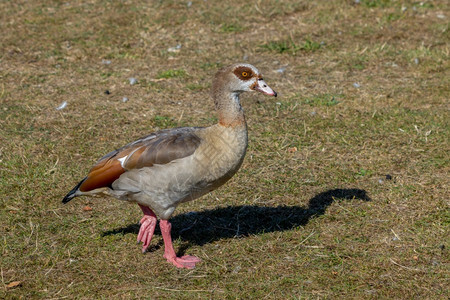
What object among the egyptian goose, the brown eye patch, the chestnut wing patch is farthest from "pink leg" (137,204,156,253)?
the brown eye patch

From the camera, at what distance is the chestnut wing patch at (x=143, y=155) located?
563 cm

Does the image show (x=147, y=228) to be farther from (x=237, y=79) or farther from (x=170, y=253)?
(x=237, y=79)

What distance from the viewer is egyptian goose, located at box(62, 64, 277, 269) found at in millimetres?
5574

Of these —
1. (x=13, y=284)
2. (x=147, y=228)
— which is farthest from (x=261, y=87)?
(x=13, y=284)

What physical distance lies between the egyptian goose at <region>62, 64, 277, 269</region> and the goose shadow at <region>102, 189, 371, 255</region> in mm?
512

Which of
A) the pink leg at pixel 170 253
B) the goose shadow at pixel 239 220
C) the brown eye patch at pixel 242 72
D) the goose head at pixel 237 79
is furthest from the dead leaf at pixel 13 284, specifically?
the brown eye patch at pixel 242 72

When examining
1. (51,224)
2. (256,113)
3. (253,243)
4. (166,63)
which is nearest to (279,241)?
(253,243)

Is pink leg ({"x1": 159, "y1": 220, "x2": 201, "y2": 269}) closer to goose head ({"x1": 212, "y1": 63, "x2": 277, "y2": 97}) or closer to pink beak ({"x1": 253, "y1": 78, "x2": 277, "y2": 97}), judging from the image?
goose head ({"x1": 212, "y1": 63, "x2": 277, "y2": 97})

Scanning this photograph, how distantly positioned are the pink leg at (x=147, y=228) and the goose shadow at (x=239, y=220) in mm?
224

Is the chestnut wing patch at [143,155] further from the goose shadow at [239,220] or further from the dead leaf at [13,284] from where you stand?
the dead leaf at [13,284]

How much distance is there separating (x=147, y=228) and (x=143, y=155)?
74cm

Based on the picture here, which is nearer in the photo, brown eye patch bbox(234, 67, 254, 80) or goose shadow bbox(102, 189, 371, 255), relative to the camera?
brown eye patch bbox(234, 67, 254, 80)

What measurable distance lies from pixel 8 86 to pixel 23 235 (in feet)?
13.8

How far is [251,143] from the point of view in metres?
8.10
